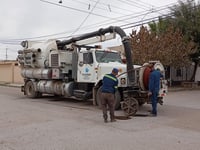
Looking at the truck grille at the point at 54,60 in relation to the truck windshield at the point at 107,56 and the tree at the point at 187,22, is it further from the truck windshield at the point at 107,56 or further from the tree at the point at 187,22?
the tree at the point at 187,22

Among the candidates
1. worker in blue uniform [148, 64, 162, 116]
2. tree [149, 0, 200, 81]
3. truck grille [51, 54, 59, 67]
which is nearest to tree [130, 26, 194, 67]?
tree [149, 0, 200, 81]

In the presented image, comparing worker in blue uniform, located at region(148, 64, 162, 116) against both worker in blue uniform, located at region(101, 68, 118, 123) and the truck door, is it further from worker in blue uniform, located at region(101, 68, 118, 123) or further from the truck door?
→ the truck door

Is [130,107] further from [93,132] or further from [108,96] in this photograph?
[93,132]

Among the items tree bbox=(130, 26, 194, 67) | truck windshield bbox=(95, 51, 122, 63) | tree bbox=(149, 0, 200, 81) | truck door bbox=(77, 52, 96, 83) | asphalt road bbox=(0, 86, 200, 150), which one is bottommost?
Answer: asphalt road bbox=(0, 86, 200, 150)

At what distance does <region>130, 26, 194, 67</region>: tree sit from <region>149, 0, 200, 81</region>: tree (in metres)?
2.32

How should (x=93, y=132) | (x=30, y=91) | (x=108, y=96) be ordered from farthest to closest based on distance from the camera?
(x=30, y=91), (x=108, y=96), (x=93, y=132)

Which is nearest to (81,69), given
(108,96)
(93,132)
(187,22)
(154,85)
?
(154,85)

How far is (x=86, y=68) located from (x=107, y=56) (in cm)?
113

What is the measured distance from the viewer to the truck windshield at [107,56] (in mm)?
13498

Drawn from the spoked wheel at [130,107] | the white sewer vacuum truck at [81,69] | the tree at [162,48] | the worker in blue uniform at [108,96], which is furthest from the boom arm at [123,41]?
the tree at [162,48]

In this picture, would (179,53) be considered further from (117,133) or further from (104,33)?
(117,133)

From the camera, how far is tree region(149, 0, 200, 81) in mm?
26297

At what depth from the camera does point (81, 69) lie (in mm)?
14023

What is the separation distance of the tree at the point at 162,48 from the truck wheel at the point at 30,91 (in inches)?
354
